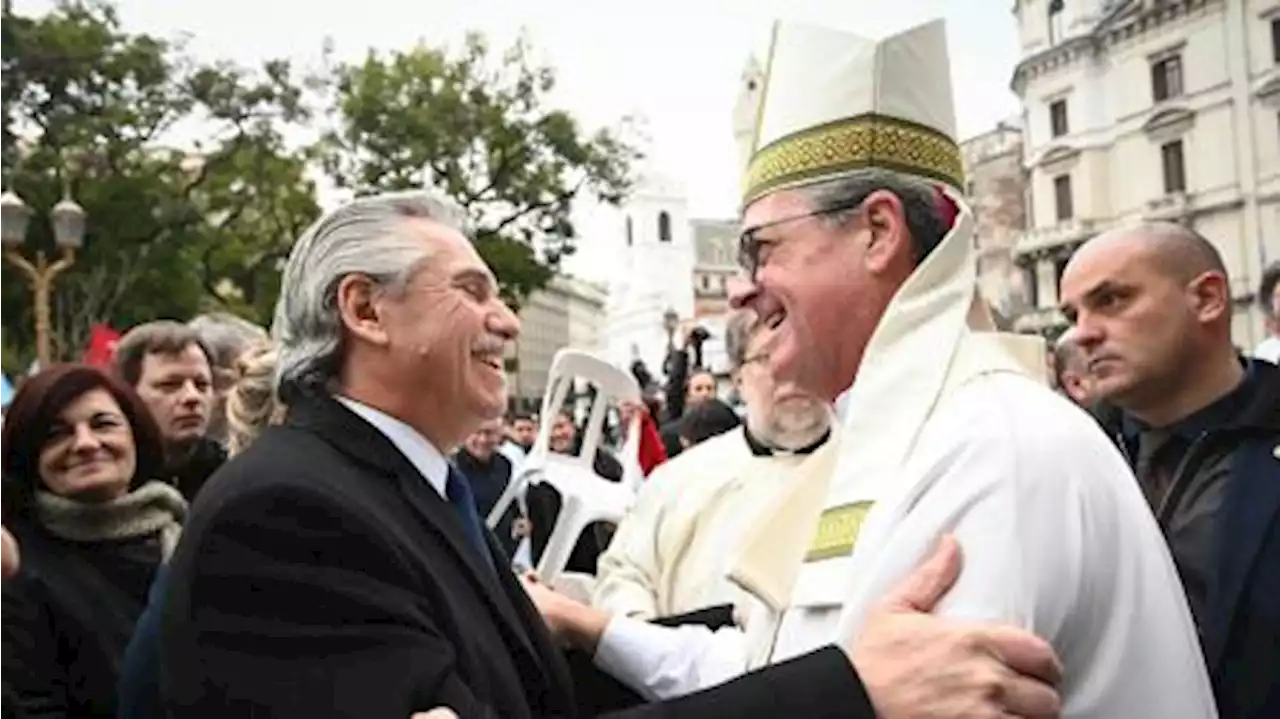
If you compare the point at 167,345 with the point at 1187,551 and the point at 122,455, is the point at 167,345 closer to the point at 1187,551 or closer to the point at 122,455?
the point at 122,455

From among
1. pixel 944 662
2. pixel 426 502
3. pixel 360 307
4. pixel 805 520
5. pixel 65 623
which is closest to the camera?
pixel 944 662

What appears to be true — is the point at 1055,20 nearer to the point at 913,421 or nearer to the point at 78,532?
the point at 78,532

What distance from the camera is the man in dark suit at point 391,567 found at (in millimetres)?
1758

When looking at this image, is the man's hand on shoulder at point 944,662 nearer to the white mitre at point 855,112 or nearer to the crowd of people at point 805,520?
the crowd of people at point 805,520

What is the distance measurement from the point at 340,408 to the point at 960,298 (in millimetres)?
1077

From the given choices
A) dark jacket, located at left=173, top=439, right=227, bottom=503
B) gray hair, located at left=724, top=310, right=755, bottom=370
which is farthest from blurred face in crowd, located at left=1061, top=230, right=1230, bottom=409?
dark jacket, located at left=173, top=439, right=227, bottom=503

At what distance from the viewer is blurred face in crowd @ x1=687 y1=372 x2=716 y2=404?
993 cm

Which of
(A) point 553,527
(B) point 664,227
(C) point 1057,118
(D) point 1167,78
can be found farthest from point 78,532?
(B) point 664,227

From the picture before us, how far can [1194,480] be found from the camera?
362cm

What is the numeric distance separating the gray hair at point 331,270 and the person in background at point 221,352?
286 centimetres

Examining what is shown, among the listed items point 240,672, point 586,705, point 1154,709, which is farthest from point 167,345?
point 1154,709

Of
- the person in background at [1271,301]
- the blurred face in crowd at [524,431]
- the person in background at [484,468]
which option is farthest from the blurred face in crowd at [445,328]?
the blurred face in crowd at [524,431]

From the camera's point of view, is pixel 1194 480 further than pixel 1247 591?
Yes

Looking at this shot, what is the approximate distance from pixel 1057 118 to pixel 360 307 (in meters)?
60.2
